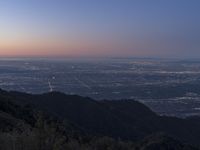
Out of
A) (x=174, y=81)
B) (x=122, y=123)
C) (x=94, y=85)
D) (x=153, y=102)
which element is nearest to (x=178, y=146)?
(x=122, y=123)

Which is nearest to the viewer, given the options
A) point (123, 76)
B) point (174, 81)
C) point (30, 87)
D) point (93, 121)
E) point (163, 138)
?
point (163, 138)

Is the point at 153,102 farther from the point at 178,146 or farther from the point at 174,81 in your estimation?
the point at 178,146

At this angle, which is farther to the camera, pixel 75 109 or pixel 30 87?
pixel 30 87

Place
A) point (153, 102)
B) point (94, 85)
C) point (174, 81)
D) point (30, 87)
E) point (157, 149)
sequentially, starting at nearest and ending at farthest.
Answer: point (157, 149), point (153, 102), point (30, 87), point (94, 85), point (174, 81)

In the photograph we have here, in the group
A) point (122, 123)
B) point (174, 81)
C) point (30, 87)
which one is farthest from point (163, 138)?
point (174, 81)

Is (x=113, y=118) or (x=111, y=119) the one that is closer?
(x=111, y=119)

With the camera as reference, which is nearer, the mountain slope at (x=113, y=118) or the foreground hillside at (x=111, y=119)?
the foreground hillside at (x=111, y=119)

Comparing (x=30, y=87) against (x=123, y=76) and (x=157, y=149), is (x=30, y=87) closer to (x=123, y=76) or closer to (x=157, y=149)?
(x=123, y=76)

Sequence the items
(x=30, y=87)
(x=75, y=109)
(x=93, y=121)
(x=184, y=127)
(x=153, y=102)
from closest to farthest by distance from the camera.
→ (x=93, y=121) < (x=75, y=109) < (x=184, y=127) < (x=153, y=102) < (x=30, y=87)

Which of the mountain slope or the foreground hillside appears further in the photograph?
the mountain slope
